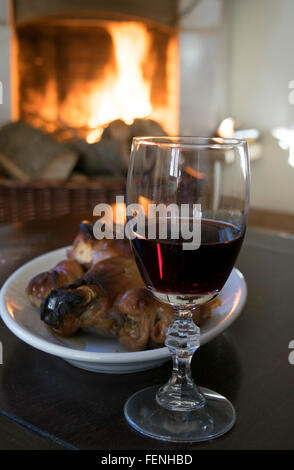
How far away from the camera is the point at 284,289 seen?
75cm

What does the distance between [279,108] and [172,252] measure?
351 centimetres

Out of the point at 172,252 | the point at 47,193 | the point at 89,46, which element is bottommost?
the point at 47,193

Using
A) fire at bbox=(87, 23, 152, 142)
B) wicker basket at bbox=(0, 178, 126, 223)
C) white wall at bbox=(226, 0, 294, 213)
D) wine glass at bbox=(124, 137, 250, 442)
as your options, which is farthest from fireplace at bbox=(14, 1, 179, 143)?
wine glass at bbox=(124, 137, 250, 442)

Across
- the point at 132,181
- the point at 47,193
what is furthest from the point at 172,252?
the point at 47,193

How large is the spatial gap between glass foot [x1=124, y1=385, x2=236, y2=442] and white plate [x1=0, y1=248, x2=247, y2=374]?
36mm

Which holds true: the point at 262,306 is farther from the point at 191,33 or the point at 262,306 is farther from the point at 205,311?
the point at 191,33

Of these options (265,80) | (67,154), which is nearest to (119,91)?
(265,80)

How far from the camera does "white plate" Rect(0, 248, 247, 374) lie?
1.51ft

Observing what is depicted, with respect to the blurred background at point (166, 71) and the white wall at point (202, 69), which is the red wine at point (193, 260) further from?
the white wall at point (202, 69)

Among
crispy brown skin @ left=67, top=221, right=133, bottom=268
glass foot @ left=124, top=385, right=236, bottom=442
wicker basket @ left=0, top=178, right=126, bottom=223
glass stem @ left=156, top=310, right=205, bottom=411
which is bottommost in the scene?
wicker basket @ left=0, top=178, right=126, bottom=223

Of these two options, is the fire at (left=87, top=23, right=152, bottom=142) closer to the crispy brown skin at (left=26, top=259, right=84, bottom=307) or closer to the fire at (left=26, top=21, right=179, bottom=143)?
the fire at (left=26, top=21, right=179, bottom=143)

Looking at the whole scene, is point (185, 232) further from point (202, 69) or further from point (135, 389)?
point (202, 69)

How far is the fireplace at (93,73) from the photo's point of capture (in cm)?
359

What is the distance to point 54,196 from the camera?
1.85 metres
